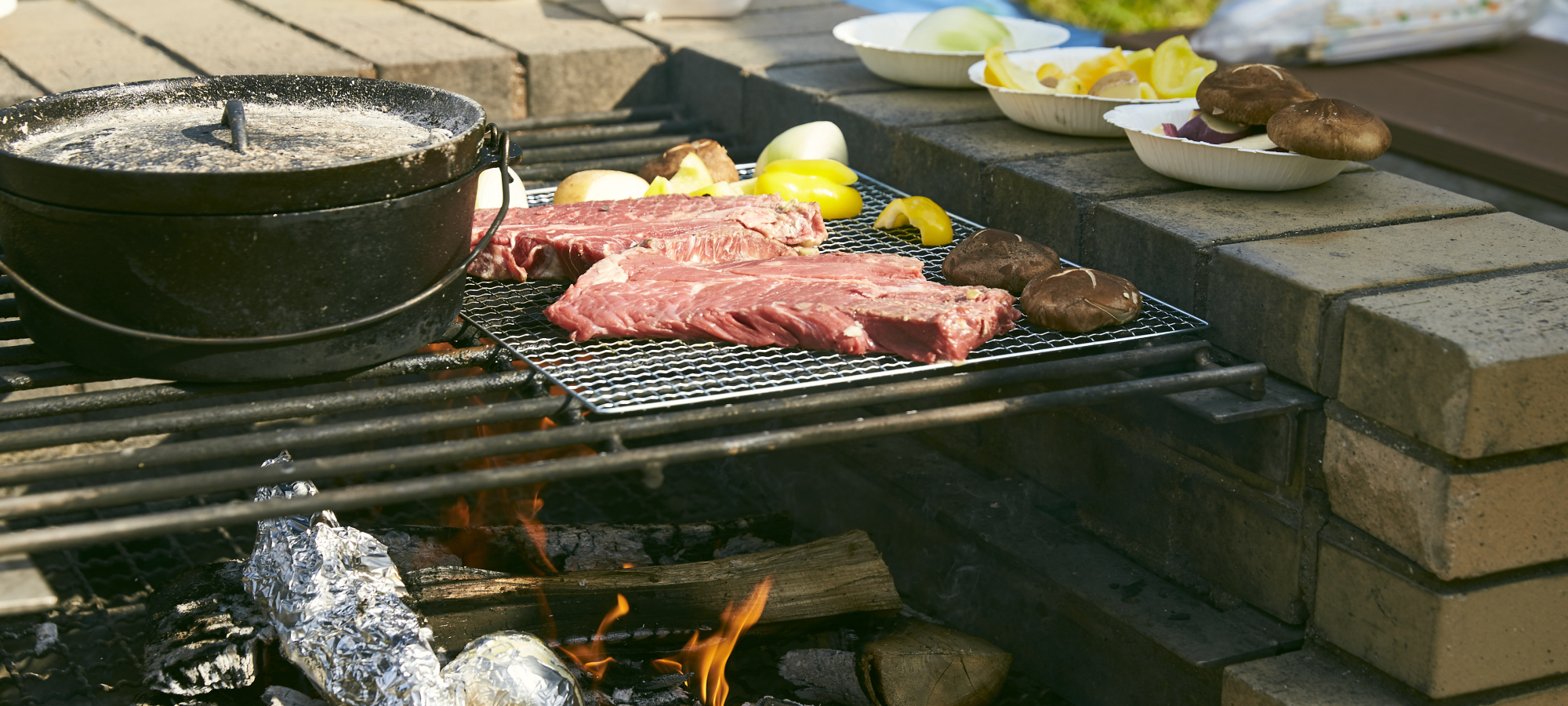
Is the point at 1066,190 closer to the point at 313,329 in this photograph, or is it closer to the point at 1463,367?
the point at 1463,367

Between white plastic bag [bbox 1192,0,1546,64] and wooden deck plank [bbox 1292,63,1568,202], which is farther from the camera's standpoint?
white plastic bag [bbox 1192,0,1546,64]

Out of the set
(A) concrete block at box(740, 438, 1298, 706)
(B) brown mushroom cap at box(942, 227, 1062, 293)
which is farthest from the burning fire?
(B) brown mushroom cap at box(942, 227, 1062, 293)

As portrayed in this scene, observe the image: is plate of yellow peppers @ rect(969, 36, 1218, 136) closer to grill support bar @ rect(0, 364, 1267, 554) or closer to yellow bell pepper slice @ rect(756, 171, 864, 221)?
yellow bell pepper slice @ rect(756, 171, 864, 221)

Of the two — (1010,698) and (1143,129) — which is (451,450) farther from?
(1143,129)

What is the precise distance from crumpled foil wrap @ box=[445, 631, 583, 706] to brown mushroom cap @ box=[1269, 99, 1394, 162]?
1.83 metres

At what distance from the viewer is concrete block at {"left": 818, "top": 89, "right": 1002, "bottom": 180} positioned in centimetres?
361

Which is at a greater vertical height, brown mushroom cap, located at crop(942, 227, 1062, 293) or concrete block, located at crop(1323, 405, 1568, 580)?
brown mushroom cap, located at crop(942, 227, 1062, 293)

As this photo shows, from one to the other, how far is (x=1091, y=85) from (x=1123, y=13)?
7986 mm

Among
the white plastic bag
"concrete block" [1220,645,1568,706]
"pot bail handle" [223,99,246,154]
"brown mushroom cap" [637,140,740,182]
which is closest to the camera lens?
"pot bail handle" [223,99,246,154]

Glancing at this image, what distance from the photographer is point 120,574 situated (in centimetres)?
365

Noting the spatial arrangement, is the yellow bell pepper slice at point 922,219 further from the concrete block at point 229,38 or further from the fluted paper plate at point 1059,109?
the concrete block at point 229,38

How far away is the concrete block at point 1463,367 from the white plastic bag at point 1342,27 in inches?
131

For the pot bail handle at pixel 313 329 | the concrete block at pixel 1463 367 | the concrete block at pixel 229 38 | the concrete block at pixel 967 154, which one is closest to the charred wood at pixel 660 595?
the pot bail handle at pixel 313 329

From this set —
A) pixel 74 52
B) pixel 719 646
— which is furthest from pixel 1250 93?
pixel 74 52
